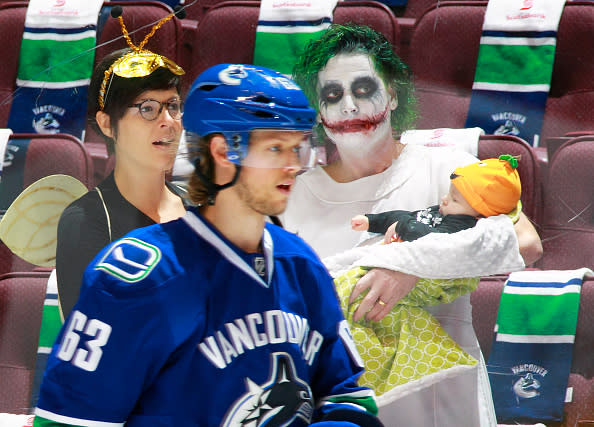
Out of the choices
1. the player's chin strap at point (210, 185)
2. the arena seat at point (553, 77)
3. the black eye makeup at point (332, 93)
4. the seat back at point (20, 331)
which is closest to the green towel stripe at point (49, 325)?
the seat back at point (20, 331)

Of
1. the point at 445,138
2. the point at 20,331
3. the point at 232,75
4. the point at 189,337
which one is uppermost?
the point at 232,75

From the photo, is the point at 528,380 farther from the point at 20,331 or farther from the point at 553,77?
the point at 20,331

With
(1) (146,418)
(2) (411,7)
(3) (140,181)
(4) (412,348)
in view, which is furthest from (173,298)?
(2) (411,7)

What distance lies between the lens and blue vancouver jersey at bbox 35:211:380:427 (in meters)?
0.74

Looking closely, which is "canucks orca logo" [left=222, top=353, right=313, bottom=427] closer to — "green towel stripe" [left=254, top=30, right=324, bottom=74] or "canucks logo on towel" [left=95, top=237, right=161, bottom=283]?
"canucks logo on towel" [left=95, top=237, right=161, bottom=283]

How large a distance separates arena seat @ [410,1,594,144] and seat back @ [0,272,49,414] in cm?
55

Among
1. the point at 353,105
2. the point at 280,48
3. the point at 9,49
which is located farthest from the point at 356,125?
the point at 9,49

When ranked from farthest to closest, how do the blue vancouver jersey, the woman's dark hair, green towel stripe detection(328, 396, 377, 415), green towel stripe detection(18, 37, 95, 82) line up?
green towel stripe detection(18, 37, 95, 82)
the woman's dark hair
green towel stripe detection(328, 396, 377, 415)
the blue vancouver jersey

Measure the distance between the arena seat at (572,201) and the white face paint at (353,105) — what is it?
0.23m

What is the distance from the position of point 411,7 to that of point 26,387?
2.36ft

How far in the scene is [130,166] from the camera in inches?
37.9

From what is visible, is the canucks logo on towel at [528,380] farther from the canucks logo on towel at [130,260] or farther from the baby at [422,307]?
the canucks logo on towel at [130,260]

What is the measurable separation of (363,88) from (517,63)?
0.72 ft

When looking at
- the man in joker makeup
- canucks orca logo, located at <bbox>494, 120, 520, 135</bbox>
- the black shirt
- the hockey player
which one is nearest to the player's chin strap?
the hockey player
